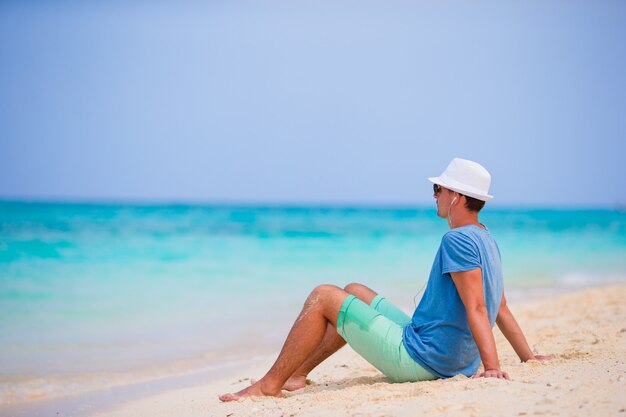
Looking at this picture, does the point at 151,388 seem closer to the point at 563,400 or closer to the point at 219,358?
→ the point at 219,358

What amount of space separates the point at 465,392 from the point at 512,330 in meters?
0.98

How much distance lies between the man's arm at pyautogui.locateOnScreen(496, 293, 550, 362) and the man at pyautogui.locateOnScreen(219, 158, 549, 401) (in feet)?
0.84

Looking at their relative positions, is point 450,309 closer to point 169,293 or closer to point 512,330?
point 512,330

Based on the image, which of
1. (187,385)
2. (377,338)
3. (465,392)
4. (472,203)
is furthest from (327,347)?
(187,385)

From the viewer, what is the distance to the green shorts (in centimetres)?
355

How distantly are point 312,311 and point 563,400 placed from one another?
1.37 meters

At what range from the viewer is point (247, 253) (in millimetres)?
17359

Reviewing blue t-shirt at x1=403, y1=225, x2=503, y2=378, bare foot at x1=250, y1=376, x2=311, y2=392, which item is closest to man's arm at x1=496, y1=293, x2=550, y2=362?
blue t-shirt at x1=403, y1=225, x2=503, y2=378

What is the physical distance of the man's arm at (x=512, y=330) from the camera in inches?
156

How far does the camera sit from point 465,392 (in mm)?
3162

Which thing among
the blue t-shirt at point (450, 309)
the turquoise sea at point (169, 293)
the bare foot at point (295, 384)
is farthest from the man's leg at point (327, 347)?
the turquoise sea at point (169, 293)

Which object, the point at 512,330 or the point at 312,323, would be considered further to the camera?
the point at 512,330

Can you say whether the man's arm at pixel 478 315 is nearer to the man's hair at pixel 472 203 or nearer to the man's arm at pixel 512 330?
the man's hair at pixel 472 203

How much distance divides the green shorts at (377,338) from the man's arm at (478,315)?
0.40 m
